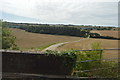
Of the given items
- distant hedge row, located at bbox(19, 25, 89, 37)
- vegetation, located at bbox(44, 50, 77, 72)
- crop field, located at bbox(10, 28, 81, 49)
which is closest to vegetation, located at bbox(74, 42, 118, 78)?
vegetation, located at bbox(44, 50, 77, 72)

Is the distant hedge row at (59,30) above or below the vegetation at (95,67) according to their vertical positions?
above

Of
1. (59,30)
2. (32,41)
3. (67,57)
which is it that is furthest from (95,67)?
(59,30)

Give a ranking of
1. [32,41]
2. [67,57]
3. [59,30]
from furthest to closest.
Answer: [59,30] < [32,41] < [67,57]

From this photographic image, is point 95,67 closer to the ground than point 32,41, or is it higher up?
higher up

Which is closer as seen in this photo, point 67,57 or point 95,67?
point 67,57

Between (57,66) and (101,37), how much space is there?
180ft

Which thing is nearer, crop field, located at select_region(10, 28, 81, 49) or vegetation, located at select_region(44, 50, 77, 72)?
vegetation, located at select_region(44, 50, 77, 72)

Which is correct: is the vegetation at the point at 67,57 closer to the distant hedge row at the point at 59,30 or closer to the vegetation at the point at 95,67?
the vegetation at the point at 95,67

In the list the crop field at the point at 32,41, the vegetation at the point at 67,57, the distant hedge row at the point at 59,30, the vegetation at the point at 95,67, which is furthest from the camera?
the distant hedge row at the point at 59,30

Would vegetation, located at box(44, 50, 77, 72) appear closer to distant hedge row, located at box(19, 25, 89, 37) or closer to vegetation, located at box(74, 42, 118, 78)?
vegetation, located at box(74, 42, 118, 78)

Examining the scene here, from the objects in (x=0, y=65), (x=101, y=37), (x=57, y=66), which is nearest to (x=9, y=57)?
(x=0, y=65)

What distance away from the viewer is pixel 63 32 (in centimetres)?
6800

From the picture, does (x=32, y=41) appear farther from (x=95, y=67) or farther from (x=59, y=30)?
(x=95, y=67)

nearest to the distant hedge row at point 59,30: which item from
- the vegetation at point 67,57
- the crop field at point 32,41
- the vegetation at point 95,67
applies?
the crop field at point 32,41
